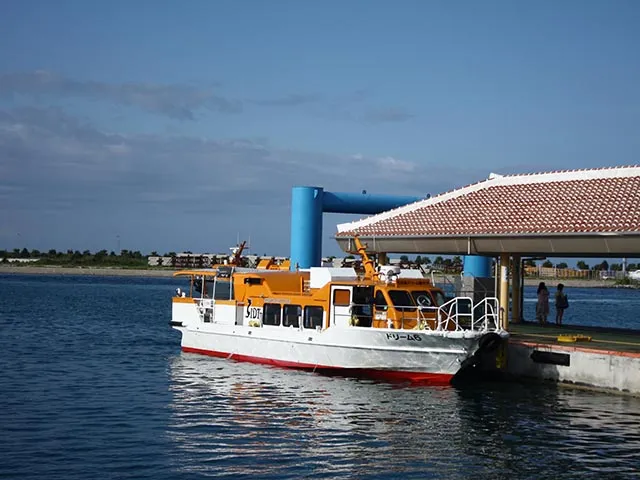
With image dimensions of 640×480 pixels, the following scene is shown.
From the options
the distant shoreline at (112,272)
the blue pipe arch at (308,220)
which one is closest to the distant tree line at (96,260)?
the distant shoreline at (112,272)

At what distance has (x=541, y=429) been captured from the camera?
20875mm

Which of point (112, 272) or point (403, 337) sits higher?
point (112, 272)

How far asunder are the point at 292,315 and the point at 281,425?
28.2 feet

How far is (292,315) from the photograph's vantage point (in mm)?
29109

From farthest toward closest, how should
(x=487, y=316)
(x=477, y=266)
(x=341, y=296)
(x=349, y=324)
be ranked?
1. (x=477, y=266)
2. (x=341, y=296)
3. (x=349, y=324)
4. (x=487, y=316)

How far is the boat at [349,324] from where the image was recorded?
2620cm

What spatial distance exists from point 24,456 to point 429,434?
856 centimetres

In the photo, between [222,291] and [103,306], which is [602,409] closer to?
[222,291]

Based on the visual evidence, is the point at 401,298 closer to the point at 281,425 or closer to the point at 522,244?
the point at 522,244

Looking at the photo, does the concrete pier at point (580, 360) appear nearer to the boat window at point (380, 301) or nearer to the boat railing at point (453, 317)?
the boat railing at point (453, 317)

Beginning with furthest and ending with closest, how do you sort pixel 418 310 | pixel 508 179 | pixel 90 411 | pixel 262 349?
pixel 508 179 → pixel 262 349 → pixel 418 310 → pixel 90 411

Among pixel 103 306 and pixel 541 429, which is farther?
pixel 103 306

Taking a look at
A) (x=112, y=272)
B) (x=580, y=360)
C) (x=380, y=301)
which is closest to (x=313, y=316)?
(x=380, y=301)

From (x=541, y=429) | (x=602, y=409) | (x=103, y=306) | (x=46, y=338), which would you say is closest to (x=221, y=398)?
(x=541, y=429)
